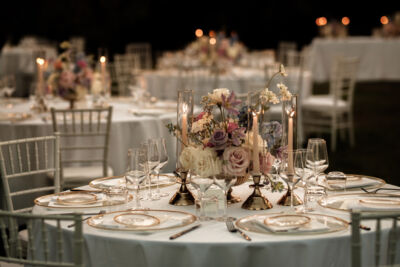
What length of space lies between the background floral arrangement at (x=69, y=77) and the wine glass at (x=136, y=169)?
8.91ft

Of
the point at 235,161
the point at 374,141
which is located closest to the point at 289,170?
the point at 235,161

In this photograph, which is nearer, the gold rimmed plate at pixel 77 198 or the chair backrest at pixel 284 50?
the gold rimmed plate at pixel 77 198

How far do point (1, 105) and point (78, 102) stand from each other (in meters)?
0.70

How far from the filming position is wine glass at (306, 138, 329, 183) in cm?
261

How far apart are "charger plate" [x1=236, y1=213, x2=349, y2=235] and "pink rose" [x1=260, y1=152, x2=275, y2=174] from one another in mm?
213

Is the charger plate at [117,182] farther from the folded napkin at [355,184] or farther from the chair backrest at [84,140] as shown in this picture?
the chair backrest at [84,140]

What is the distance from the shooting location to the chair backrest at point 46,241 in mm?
2068

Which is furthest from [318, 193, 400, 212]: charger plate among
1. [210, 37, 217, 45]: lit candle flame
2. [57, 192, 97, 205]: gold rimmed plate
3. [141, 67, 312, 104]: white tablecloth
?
[210, 37, 217, 45]: lit candle flame

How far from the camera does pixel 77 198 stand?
2.84 meters

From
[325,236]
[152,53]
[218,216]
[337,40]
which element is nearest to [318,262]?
[325,236]

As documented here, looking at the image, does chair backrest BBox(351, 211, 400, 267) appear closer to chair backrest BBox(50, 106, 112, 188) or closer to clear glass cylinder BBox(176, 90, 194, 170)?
clear glass cylinder BBox(176, 90, 194, 170)

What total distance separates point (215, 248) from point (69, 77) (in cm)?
334

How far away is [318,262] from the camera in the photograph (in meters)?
2.30

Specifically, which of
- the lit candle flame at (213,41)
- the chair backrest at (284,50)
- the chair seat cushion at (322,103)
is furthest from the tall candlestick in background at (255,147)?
the chair backrest at (284,50)
